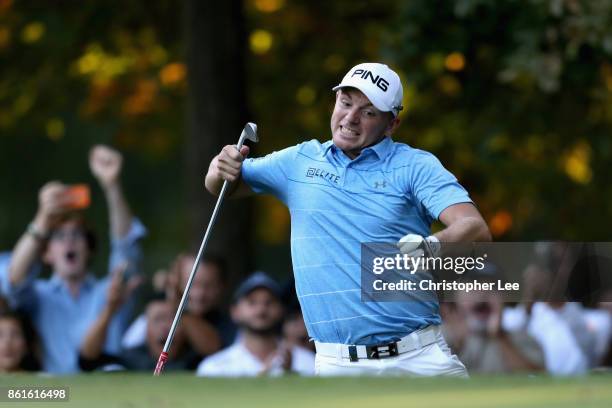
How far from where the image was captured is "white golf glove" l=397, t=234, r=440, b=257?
20.8ft

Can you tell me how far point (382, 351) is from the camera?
6.94 m

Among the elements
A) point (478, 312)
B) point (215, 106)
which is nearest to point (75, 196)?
point (478, 312)

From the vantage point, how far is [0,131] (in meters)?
18.2

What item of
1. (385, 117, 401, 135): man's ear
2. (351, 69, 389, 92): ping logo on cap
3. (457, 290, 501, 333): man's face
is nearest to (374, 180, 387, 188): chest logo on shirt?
(385, 117, 401, 135): man's ear

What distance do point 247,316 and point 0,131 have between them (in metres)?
8.10

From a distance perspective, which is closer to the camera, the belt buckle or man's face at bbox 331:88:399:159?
the belt buckle

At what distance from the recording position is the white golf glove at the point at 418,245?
6.33 m

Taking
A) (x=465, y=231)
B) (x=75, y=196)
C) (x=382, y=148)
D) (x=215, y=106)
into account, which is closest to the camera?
(x=465, y=231)

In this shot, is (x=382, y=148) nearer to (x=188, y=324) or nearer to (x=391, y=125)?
(x=391, y=125)

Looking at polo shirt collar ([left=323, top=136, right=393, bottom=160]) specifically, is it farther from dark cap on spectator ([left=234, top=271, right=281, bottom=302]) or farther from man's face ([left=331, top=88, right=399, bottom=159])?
dark cap on spectator ([left=234, top=271, right=281, bottom=302])

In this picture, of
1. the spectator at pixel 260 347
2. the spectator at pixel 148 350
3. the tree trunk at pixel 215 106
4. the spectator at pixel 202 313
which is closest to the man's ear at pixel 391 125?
the spectator at pixel 260 347

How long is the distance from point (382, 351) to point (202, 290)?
439cm

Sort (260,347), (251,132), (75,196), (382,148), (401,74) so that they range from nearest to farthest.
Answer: (382,148), (251,132), (260,347), (75,196), (401,74)

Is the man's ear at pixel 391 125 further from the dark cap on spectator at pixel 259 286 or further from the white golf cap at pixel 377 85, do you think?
the dark cap on spectator at pixel 259 286
